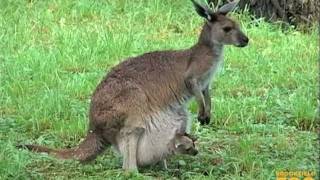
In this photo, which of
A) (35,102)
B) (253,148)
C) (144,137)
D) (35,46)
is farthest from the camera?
(35,46)

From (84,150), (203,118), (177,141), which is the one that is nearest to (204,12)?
(203,118)

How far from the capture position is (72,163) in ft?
17.1

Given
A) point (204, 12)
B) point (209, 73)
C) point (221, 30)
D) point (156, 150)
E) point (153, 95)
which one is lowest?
point (156, 150)

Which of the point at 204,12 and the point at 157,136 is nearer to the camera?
the point at 157,136

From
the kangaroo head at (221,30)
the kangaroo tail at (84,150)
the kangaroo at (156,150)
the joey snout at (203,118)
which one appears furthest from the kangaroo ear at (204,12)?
the kangaroo tail at (84,150)

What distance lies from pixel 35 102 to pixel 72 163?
158 cm

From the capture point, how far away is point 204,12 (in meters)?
5.52

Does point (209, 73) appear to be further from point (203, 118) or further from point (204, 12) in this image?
point (204, 12)

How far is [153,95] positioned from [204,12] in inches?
30.1

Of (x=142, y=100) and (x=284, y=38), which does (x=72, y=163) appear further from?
(x=284, y=38)

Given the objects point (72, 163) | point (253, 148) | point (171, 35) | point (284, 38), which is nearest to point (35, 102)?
point (72, 163)

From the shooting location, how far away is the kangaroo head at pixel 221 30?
5.56 metres

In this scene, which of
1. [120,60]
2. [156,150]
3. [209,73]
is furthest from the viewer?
[120,60]

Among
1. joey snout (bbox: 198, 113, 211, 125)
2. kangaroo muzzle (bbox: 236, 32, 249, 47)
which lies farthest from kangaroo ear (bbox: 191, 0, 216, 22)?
joey snout (bbox: 198, 113, 211, 125)
